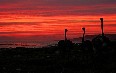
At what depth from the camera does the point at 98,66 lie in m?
41.0

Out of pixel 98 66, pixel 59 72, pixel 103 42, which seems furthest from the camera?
pixel 103 42

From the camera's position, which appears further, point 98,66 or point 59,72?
point 98,66

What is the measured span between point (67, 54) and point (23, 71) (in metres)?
19.9

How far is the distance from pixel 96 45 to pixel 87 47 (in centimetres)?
1133

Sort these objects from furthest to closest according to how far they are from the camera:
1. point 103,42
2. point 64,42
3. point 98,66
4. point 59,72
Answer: point 64,42, point 103,42, point 98,66, point 59,72

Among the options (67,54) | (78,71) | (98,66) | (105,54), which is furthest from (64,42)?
(78,71)

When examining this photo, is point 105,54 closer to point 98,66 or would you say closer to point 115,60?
point 115,60

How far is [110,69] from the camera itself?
124 ft

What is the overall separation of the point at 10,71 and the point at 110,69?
9.08 metres

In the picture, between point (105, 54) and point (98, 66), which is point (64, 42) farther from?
point (98, 66)

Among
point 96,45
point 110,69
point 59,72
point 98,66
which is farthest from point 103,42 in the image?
point 59,72

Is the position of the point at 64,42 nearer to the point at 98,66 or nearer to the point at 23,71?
the point at 98,66

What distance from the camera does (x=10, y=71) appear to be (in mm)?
36906

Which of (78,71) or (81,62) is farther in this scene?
(81,62)
